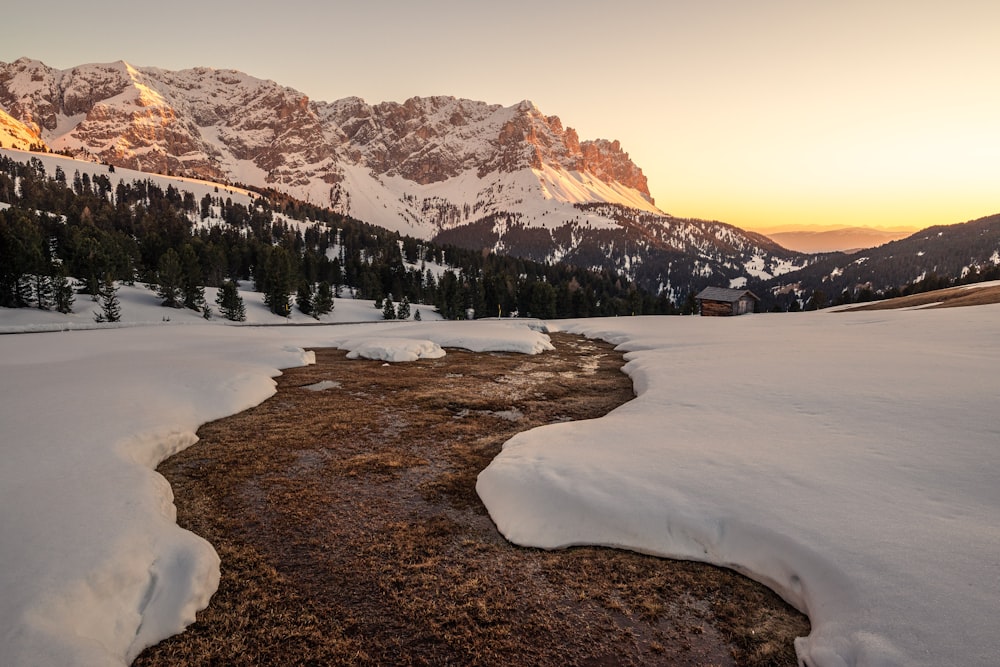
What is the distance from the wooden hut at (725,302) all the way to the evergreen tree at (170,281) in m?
89.8

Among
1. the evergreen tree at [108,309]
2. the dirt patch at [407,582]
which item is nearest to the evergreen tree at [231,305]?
the evergreen tree at [108,309]

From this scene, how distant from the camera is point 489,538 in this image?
26.5 feet

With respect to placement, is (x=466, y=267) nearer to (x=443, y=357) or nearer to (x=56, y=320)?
(x=56, y=320)

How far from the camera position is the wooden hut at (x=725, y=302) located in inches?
3172

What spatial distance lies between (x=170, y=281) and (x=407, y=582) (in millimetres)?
78674

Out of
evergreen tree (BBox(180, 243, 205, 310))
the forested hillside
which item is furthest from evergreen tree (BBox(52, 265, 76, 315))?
evergreen tree (BBox(180, 243, 205, 310))

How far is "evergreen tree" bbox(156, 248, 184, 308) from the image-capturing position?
66875mm

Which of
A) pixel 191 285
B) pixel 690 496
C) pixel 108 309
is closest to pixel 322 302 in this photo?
pixel 191 285

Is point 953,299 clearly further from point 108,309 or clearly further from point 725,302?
point 108,309

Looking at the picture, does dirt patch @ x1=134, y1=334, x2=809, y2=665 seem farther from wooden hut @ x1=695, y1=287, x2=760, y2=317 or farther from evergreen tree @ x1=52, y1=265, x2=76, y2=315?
wooden hut @ x1=695, y1=287, x2=760, y2=317

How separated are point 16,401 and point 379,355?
14621 millimetres

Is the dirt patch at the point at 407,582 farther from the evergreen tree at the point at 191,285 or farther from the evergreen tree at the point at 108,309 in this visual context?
the evergreen tree at the point at 191,285

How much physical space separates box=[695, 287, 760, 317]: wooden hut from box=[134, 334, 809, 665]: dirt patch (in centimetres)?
8013

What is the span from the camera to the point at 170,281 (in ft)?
221
